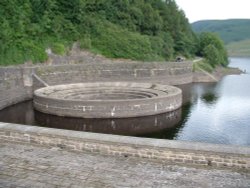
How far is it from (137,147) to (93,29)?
152 feet

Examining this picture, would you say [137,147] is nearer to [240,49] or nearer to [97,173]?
[97,173]

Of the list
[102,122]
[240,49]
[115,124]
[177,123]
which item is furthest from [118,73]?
[240,49]

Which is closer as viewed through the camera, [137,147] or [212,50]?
[137,147]

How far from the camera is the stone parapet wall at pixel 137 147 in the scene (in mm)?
9844

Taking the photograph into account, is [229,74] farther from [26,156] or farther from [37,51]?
[26,156]

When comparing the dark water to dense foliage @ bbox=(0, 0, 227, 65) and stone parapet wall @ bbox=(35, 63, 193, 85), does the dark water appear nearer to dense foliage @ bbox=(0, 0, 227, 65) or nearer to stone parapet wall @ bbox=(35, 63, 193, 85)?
stone parapet wall @ bbox=(35, 63, 193, 85)

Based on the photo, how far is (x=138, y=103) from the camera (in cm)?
2641

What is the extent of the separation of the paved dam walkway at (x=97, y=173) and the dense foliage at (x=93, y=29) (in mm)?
29623

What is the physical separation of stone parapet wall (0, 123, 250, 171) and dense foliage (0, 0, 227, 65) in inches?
1106

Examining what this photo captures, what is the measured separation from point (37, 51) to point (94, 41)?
12.7m

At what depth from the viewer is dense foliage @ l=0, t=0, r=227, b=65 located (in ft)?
139

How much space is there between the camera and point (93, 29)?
54812 millimetres

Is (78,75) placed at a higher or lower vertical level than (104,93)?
higher

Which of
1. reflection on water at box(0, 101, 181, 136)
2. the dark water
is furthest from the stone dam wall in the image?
reflection on water at box(0, 101, 181, 136)
